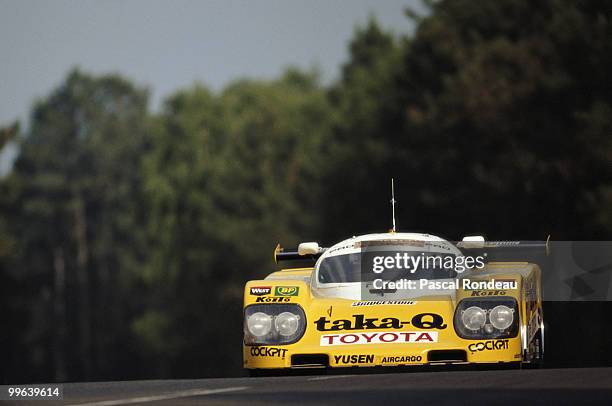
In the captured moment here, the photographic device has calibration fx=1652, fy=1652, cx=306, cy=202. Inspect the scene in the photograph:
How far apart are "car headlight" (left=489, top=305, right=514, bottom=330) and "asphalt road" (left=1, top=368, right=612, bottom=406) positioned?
0.47m

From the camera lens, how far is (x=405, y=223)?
2238 inches

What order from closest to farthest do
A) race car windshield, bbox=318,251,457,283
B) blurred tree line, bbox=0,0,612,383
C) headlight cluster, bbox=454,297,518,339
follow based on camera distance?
headlight cluster, bbox=454,297,518,339, race car windshield, bbox=318,251,457,283, blurred tree line, bbox=0,0,612,383

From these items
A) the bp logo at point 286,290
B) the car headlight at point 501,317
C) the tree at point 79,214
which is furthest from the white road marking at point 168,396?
the tree at point 79,214

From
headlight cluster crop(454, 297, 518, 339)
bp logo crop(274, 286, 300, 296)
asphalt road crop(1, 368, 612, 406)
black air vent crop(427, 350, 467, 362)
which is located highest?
bp logo crop(274, 286, 300, 296)

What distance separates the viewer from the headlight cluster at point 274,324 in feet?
44.7

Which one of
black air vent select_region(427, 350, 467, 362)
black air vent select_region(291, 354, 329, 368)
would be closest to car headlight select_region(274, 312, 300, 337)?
black air vent select_region(291, 354, 329, 368)

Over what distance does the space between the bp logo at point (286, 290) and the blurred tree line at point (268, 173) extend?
31100mm

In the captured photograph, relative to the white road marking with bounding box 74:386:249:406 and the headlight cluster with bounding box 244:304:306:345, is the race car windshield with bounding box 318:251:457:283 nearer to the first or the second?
the headlight cluster with bounding box 244:304:306:345

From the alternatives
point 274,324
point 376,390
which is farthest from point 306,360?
point 376,390

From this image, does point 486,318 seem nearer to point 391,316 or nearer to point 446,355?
point 446,355

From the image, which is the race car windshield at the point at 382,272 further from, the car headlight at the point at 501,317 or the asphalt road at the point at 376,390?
the asphalt road at the point at 376,390

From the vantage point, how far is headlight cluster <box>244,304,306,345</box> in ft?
44.7

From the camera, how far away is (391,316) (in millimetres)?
13391

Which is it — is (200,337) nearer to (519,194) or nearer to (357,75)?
(357,75)
